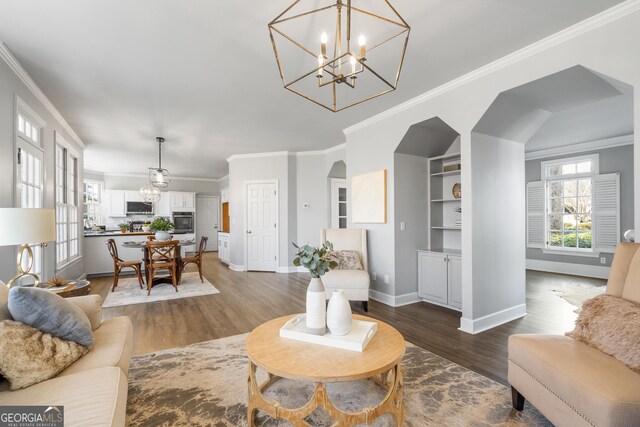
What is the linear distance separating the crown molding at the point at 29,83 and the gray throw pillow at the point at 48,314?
7.81 ft

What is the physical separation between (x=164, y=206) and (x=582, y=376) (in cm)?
1008

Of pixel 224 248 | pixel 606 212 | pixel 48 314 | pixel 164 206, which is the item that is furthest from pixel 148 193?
pixel 606 212

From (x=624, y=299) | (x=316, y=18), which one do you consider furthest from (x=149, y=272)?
(x=624, y=299)

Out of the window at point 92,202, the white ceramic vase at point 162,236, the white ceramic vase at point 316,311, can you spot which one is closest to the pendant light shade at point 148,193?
the white ceramic vase at point 162,236

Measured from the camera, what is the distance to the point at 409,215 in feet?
13.8

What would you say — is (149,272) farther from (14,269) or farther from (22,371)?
(22,371)

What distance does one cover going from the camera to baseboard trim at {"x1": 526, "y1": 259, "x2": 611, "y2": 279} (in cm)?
577

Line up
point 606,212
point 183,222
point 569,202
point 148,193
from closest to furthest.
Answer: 1. point 606,212
2. point 569,202
3. point 148,193
4. point 183,222

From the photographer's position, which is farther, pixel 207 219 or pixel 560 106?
pixel 207 219

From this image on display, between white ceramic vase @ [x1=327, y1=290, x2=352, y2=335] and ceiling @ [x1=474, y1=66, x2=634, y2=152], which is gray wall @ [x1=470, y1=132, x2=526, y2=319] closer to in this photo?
ceiling @ [x1=474, y1=66, x2=634, y2=152]

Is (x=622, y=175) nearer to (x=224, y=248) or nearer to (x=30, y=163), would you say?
(x=224, y=248)

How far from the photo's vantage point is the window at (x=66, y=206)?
451 centimetres

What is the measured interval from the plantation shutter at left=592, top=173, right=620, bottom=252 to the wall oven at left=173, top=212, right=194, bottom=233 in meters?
10.2

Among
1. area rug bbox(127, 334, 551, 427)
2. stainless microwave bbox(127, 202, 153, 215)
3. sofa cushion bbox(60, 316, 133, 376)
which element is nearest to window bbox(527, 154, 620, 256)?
area rug bbox(127, 334, 551, 427)
